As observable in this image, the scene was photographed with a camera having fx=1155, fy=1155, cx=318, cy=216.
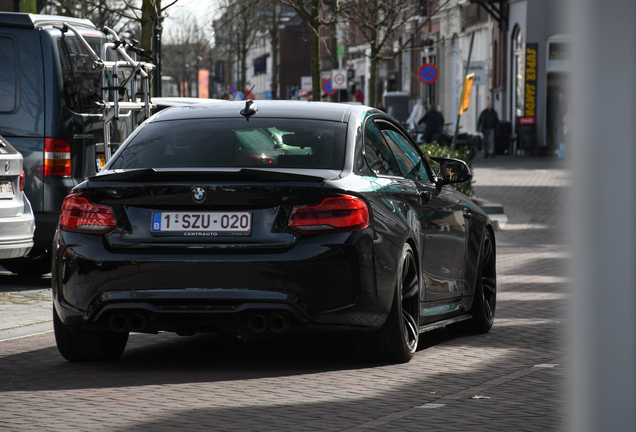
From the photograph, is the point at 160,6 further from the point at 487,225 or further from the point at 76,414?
the point at 76,414

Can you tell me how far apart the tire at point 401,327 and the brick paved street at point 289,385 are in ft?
0.25

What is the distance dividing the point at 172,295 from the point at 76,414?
90 cm

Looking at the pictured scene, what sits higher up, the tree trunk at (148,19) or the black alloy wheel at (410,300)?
the tree trunk at (148,19)

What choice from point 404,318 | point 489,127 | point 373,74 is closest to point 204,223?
point 404,318

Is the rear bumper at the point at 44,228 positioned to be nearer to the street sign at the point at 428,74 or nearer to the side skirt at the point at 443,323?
the side skirt at the point at 443,323

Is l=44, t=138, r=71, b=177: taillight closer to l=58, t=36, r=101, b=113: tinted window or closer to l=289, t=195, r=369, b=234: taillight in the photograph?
l=58, t=36, r=101, b=113: tinted window

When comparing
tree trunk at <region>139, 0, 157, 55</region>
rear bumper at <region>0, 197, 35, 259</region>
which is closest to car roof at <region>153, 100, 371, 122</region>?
rear bumper at <region>0, 197, 35, 259</region>

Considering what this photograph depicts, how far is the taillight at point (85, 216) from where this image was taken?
18.6ft

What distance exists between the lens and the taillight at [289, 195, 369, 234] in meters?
5.48

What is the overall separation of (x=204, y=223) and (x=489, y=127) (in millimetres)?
34271

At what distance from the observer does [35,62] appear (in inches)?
400

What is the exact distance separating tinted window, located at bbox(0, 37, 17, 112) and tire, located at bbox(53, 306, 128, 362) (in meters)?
4.37

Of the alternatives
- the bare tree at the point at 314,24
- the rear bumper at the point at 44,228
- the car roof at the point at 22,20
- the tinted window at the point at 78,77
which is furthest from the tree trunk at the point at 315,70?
the rear bumper at the point at 44,228

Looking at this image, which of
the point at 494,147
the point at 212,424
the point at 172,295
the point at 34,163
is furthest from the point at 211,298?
the point at 494,147
